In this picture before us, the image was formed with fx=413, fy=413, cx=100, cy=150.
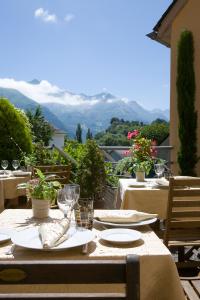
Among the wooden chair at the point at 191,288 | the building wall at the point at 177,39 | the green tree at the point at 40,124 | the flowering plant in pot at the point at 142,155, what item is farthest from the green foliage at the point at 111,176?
the green tree at the point at 40,124

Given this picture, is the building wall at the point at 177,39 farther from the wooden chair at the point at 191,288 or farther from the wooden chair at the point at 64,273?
the wooden chair at the point at 64,273

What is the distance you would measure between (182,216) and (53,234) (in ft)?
5.28

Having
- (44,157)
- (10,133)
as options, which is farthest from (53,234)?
(44,157)

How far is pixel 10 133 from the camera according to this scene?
22.6 feet

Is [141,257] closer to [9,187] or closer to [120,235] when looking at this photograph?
[120,235]

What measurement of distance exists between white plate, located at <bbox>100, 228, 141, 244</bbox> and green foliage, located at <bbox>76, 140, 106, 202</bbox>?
3.55m

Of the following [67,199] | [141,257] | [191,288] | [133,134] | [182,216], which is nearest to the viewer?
[141,257]

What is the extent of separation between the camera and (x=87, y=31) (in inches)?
1278

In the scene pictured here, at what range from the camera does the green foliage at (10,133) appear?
683 cm

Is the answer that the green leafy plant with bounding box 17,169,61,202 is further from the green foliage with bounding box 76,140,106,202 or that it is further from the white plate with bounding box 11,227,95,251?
the green foliage with bounding box 76,140,106,202

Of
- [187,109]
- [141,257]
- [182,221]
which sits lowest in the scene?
[182,221]

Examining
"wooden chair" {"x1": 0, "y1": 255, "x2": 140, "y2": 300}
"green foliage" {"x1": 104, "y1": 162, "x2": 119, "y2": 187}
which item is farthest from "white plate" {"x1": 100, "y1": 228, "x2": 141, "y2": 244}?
"green foliage" {"x1": 104, "y1": 162, "x2": 119, "y2": 187}

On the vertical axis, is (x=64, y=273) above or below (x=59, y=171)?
below

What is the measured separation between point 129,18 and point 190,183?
21022mm
